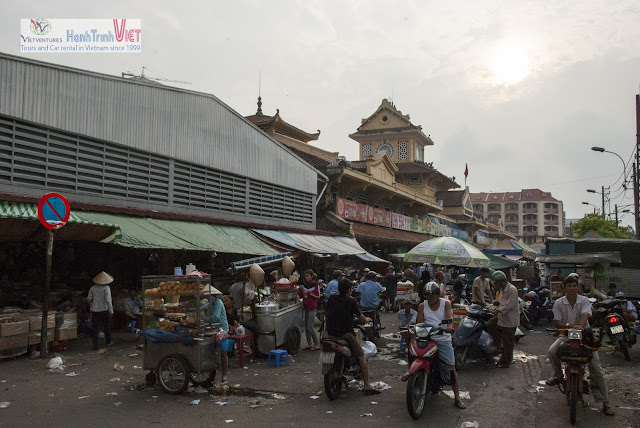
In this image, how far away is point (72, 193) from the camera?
39.8 ft

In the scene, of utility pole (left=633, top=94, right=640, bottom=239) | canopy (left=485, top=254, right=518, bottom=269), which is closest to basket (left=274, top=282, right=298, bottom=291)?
canopy (left=485, top=254, right=518, bottom=269)

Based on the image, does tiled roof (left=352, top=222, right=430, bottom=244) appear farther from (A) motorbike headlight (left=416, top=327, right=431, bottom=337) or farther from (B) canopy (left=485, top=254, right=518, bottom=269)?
(A) motorbike headlight (left=416, top=327, right=431, bottom=337)

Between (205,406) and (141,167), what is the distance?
8.92m

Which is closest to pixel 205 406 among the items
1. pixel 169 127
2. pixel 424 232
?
pixel 169 127

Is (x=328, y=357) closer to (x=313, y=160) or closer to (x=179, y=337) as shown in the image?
(x=179, y=337)

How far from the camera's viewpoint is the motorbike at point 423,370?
607cm

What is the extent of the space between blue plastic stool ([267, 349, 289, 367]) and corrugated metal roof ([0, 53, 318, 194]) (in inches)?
285

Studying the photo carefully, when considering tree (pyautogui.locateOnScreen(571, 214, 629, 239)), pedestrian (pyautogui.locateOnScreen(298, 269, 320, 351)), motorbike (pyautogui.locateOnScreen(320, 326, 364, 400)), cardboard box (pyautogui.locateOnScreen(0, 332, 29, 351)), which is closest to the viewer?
motorbike (pyautogui.locateOnScreen(320, 326, 364, 400))

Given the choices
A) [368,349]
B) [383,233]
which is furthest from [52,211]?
[383,233]

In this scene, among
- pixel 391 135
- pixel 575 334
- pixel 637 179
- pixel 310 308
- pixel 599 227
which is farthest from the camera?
pixel 391 135

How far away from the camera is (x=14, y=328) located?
9.41m

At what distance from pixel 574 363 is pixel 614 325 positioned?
11.1 feet

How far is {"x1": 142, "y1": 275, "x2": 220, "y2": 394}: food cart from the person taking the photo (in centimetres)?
721

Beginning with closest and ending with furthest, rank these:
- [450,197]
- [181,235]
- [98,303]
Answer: [98,303], [181,235], [450,197]
